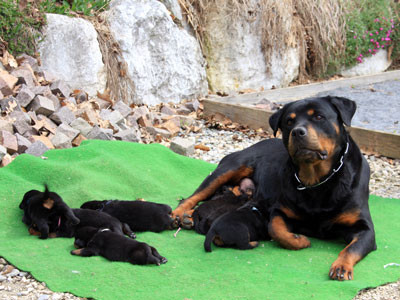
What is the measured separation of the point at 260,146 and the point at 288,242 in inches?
57.1

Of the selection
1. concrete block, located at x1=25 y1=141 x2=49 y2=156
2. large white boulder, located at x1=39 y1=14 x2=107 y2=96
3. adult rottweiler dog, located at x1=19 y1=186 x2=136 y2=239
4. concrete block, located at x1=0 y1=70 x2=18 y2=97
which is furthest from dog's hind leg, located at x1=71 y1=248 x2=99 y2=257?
large white boulder, located at x1=39 y1=14 x2=107 y2=96

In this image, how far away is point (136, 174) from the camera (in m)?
5.05

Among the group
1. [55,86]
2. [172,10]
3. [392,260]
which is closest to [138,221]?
[392,260]

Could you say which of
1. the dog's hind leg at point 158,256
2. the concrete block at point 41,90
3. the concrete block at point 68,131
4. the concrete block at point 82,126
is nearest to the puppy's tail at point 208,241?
the dog's hind leg at point 158,256

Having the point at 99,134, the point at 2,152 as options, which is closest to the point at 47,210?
the point at 2,152

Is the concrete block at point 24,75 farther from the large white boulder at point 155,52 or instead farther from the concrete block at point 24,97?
the large white boulder at point 155,52

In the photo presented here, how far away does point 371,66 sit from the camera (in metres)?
12.2

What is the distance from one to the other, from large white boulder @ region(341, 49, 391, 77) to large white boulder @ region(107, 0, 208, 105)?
432 cm

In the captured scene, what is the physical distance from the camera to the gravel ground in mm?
7527

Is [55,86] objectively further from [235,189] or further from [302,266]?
[302,266]

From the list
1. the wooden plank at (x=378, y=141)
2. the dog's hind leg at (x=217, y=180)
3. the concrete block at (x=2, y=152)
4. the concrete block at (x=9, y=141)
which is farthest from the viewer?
the wooden plank at (x=378, y=141)

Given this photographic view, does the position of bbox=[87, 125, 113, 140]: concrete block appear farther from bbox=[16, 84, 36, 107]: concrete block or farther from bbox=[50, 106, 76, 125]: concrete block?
bbox=[16, 84, 36, 107]: concrete block

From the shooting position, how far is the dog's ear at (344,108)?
348 centimetres

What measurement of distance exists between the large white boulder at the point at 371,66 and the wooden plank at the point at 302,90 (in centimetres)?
67
